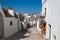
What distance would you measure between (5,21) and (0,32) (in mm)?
1746

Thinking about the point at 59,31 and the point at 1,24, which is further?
the point at 1,24

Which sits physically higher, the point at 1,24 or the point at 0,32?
the point at 1,24

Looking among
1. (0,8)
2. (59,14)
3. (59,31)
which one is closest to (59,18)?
(59,14)

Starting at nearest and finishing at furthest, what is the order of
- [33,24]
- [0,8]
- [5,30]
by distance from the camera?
[0,8], [5,30], [33,24]

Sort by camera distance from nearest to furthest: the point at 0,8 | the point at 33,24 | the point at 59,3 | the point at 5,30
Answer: the point at 59,3 → the point at 0,8 → the point at 5,30 → the point at 33,24

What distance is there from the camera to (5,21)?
1806cm

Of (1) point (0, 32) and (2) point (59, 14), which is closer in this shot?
(2) point (59, 14)

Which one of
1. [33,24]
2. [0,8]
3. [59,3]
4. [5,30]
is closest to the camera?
[59,3]

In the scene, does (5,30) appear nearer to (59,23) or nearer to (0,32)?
(0,32)

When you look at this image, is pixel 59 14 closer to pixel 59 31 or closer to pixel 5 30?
pixel 59 31

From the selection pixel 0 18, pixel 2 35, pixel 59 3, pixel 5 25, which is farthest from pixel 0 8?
pixel 59 3

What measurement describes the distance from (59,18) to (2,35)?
12.5 m

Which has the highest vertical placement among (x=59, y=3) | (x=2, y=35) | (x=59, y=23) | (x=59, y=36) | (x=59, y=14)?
(x=59, y=3)

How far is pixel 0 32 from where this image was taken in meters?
17.6
